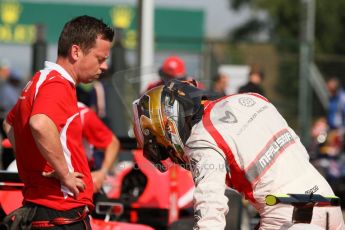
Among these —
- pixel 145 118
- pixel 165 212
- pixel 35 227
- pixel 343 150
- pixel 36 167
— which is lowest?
pixel 343 150

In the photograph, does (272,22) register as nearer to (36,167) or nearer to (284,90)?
(284,90)

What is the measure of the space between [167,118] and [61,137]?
2.01 ft

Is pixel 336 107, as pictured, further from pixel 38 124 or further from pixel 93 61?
pixel 38 124

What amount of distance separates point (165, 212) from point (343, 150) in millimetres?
8523

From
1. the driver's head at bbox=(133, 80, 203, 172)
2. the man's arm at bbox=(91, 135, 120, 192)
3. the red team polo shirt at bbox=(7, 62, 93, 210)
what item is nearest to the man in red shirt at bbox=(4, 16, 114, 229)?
the red team polo shirt at bbox=(7, 62, 93, 210)

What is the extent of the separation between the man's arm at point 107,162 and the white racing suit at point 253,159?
2136 millimetres

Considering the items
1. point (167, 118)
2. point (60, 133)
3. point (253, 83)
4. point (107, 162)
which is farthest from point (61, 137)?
point (253, 83)

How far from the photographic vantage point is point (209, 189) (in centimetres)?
405

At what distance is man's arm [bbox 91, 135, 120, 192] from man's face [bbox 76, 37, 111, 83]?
1696 millimetres

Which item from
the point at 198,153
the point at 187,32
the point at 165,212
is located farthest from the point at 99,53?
the point at 187,32

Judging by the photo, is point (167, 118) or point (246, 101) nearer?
point (167, 118)

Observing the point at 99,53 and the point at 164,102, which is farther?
the point at 99,53

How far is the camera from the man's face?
4785mm

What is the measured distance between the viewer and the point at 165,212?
7.30 m
